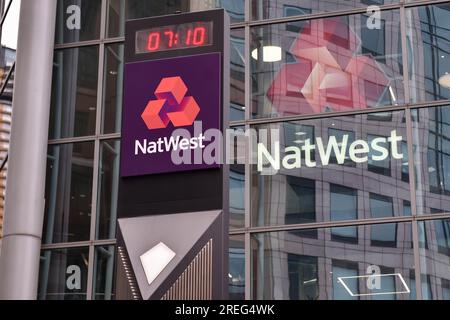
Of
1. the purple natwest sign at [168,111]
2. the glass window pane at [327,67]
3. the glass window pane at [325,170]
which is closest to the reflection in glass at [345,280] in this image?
the glass window pane at [325,170]

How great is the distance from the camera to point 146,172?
29.6 feet

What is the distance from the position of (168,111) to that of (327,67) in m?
7.04

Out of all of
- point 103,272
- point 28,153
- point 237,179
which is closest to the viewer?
point 237,179

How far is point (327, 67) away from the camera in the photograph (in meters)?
15.7

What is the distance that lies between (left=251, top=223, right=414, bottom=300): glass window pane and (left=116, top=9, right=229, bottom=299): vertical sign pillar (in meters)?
5.86

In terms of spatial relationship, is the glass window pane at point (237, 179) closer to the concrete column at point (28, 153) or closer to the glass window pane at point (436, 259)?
the glass window pane at point (436, 259)

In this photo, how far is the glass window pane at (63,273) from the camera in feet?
52.3

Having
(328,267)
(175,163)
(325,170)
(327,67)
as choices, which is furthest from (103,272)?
(175,163)

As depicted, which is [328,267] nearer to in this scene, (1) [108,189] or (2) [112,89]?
(1) [108,189]

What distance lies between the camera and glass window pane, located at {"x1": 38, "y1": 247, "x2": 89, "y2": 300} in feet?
52.3

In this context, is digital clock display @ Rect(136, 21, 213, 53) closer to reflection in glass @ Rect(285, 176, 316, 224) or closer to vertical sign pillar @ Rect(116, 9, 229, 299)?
vertical sign pillar @ Rect(116, 9, 229, 299)

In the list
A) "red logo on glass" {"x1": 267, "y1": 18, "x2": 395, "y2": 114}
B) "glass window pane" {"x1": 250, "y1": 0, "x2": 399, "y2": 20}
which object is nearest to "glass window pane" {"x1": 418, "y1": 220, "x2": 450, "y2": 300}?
"red logo on glass" {"x1": 267, "y1": 18, "x2": 395, "y2": 114}
